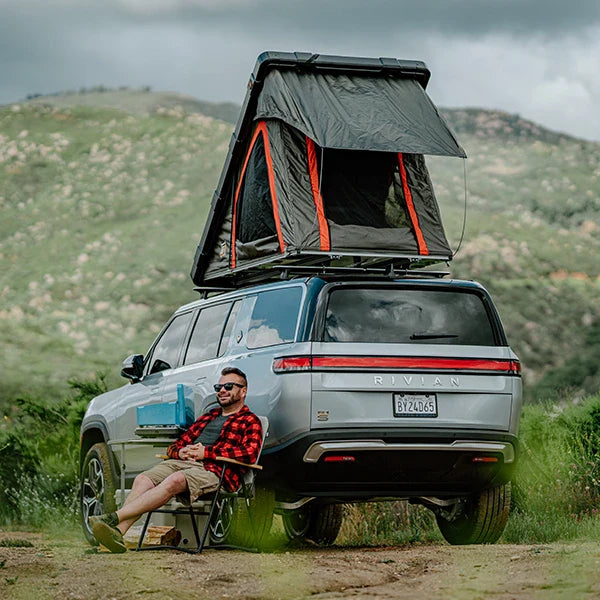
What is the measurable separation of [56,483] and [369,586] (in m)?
8.73

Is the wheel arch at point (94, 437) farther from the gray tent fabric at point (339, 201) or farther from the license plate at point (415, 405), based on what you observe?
the license plate at point (415, 405)

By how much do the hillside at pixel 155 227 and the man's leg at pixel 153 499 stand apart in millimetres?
24524

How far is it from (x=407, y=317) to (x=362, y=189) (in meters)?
1.91

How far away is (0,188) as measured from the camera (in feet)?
165

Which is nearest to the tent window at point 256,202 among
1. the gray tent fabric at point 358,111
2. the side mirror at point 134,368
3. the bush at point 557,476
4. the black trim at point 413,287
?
the gray tent fabric at point 358,111

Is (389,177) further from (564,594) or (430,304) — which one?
(564,594)

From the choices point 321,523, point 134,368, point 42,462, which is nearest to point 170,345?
point 134,368

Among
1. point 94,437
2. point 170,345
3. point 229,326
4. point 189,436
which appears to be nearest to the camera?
point 189,436

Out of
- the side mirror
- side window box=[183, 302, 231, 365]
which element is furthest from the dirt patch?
the side mirror

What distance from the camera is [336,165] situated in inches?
437

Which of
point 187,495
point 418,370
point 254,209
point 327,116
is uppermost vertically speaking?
point 327,116

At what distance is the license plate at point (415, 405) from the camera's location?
920 cm

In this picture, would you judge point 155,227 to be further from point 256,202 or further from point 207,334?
point 207,334

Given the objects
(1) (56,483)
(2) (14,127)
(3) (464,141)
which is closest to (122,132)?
(2) (14,127)
